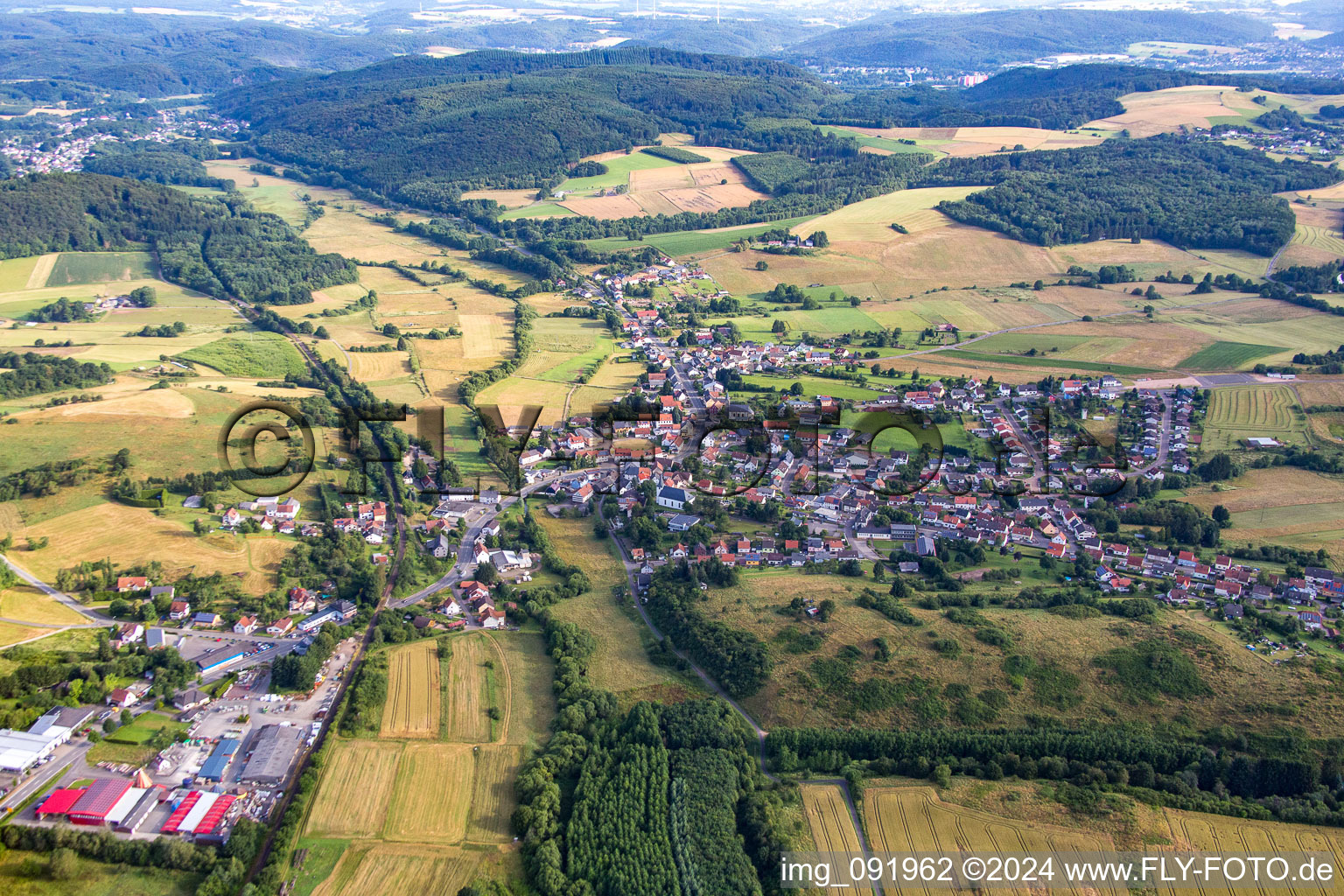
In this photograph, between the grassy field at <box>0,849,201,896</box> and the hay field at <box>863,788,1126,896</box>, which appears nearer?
the grassy field at <box>0,849,201,896</box>

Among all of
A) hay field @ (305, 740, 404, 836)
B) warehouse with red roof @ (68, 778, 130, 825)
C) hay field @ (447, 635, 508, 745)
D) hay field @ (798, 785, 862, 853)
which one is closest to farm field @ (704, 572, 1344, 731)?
hay field @ (798, 785, 862, 853)

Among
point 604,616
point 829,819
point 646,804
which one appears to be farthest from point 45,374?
point 829,819

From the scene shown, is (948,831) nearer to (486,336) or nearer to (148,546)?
(148,546)

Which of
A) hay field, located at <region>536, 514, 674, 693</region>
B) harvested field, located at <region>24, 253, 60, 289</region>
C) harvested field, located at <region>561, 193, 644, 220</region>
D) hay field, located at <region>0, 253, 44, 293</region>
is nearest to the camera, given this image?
hay field, located at <region>536, 514, 674, 693</region>

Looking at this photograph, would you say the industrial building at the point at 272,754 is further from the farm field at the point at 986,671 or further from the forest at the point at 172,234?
the forest at the point at 172,234

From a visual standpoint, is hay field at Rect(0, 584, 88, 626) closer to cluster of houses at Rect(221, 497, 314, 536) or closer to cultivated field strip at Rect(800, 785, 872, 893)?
cluster of houses at Rect(221, 497, 314, 536)

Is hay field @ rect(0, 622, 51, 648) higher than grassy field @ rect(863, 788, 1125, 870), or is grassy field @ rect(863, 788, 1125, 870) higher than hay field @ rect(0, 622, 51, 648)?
hay field @ rect(0, 622, 51, 648)

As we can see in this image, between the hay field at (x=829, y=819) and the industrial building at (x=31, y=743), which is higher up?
the industrial building at (x=31, y=743)

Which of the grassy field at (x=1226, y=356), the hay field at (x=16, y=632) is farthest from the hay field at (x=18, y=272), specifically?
the grassy field at (x=1226, y=356)
